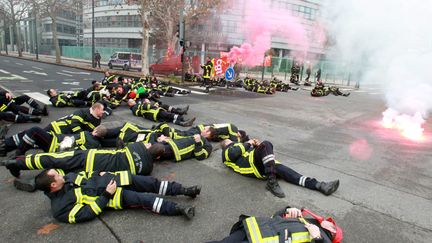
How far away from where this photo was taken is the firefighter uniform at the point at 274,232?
2695 millimetres

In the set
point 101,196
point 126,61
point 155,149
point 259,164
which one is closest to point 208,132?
point 155,149

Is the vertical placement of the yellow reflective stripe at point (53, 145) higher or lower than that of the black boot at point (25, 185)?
higher

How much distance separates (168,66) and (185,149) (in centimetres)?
2045

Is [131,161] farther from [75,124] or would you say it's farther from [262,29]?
[262,29]

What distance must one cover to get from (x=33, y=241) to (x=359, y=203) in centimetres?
411

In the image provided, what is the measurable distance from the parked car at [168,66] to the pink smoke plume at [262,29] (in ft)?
16.4

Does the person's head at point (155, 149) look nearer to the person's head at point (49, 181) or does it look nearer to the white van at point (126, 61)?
the person's head at point (49, 181)

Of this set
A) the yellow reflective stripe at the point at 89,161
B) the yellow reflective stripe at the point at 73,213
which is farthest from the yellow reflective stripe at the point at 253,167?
the yellow reflective stripe at the point at 73,213

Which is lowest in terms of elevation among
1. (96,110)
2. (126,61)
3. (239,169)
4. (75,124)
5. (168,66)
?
(239,169)

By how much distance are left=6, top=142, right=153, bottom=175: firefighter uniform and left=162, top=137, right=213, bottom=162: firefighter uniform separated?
2.72 feet

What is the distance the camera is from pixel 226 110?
10.8m

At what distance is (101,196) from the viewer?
11.6 feet

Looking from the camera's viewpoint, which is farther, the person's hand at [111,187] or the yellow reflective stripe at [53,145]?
the yellow reflective stripe at [53,145]

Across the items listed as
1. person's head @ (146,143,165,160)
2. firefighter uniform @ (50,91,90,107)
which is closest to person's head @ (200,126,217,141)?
person's head @ (146,143,165,160)
